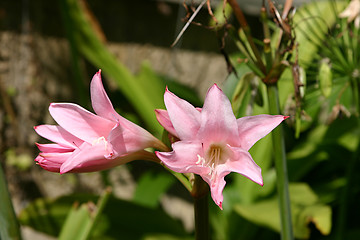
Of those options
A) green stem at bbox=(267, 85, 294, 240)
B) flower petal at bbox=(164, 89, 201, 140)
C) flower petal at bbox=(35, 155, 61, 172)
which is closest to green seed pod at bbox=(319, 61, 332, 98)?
green stem at bbox=(267, 85, 294, 240)

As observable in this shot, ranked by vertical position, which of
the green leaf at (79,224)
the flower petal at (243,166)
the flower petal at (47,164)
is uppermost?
the flower petal at (47,164)

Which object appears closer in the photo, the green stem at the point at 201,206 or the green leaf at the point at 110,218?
the green stem at the point at 201,206

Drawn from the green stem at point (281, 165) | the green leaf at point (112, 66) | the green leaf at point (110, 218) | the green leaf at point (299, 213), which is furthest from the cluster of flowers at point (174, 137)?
the green leaf at point (112, 66)

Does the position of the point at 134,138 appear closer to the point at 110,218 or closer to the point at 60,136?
the point at 60,136

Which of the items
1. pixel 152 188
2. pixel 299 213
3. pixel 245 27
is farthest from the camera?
pixel 152 188

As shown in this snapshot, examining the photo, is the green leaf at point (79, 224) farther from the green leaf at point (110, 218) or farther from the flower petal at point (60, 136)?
the green leaf at point (110, 218)

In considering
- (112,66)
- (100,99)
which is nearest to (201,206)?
(100,99)

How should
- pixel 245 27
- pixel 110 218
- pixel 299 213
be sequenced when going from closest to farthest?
pixel 245 27, pixel 299 213, pixel 110 218

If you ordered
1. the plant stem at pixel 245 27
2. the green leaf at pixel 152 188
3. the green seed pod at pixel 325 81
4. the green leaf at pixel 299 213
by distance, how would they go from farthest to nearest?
the green leaf at pixel 152 188, the green leaf at pixel 299 213, the green seed pod at pixel 325 81, the plant stem at pixel 245 27
